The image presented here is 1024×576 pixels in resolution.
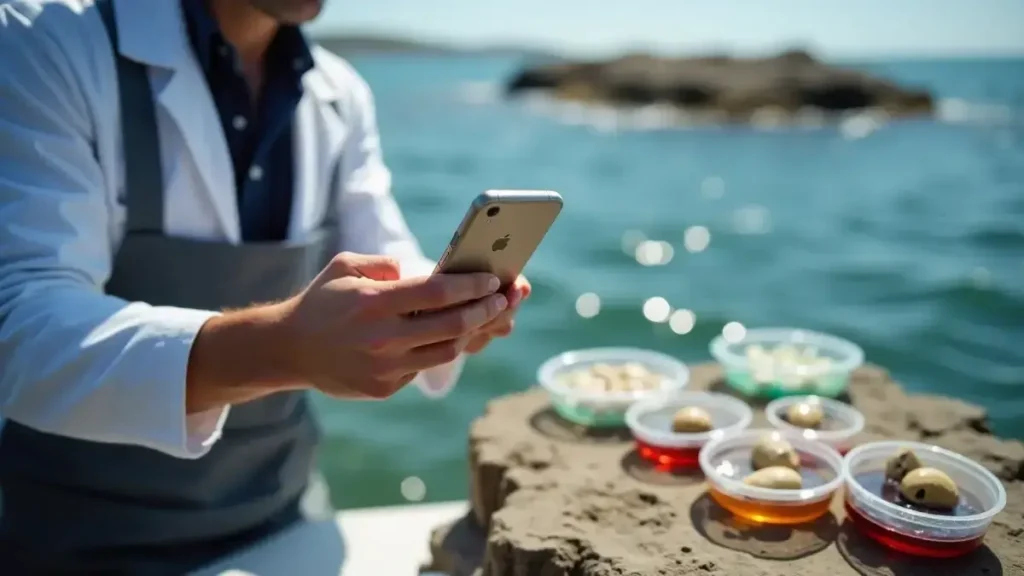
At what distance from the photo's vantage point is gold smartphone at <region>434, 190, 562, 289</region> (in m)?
0.97

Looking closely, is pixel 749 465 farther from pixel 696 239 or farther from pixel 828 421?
pixel 696 239

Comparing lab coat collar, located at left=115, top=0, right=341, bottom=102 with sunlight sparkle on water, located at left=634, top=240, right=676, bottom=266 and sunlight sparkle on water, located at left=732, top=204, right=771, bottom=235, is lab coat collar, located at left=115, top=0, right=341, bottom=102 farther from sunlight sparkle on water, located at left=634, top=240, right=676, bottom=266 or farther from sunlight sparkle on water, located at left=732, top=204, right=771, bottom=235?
sunlight sparkle on water, located at left=732, top=204, right=771, bottom=235

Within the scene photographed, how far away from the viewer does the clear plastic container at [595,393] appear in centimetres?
170

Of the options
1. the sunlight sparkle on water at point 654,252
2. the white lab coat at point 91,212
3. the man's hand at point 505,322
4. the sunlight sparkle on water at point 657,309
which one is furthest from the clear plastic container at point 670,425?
the sunlight sparkle on water at point 654,252

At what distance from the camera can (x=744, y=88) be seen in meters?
18.2

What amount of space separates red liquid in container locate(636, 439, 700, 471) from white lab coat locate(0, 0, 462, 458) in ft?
1.75

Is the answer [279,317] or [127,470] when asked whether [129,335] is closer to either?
[279,317]

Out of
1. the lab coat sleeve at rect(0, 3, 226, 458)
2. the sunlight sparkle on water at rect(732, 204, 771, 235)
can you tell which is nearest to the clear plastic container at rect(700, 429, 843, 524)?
the lab coat sleeve at rect(0, 3, 226, 458)

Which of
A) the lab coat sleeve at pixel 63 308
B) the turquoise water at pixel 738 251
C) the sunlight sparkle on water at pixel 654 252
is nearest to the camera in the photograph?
the lab coat sleeve at pixel 63 308

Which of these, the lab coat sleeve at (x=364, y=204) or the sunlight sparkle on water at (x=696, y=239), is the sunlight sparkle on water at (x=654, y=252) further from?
the lab coat sleeve at (x=364, y=204)

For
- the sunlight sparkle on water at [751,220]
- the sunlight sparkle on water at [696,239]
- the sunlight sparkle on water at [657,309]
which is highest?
the sunlight sparkle on water at [751,220]

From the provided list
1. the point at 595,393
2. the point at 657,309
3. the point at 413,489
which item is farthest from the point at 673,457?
the point at 657,309

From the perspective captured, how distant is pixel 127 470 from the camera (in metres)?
1.43

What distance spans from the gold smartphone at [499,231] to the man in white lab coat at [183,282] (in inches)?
1.6
